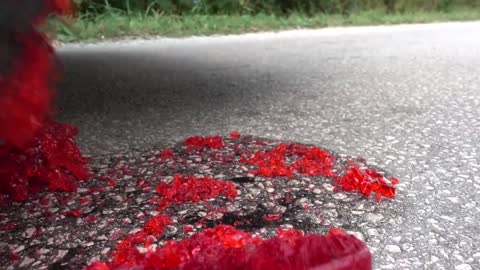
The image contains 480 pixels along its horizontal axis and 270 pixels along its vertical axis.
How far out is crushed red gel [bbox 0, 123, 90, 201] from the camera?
4.88 ft

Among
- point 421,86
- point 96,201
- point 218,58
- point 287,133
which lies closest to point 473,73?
point 421,86

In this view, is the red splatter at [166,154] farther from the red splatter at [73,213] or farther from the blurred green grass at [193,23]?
the blurred green grass at [193,23]

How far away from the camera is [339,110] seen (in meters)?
2.51

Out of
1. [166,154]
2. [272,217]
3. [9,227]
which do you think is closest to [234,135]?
[166,154]

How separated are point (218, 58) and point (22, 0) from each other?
3231mm

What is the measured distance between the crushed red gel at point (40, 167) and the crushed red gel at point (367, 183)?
740 mm

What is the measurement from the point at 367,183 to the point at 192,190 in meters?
0.48

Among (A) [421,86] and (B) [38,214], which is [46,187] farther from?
(A) [421,86]

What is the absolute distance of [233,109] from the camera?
2.50 meters

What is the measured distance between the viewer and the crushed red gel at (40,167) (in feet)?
4.88

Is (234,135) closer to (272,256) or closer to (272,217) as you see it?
(272,217)

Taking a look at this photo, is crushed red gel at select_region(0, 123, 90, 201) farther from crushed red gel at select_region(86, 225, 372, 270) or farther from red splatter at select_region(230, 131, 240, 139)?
crushed red gel at select_region(86, 225, 372, 270)

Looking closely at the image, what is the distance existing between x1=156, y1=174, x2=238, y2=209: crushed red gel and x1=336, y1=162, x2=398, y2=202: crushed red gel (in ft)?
1.02

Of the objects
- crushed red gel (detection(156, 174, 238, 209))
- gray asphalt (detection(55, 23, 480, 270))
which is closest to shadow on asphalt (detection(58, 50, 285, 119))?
gray asphalt (detection(55, 23, 480, 270))
